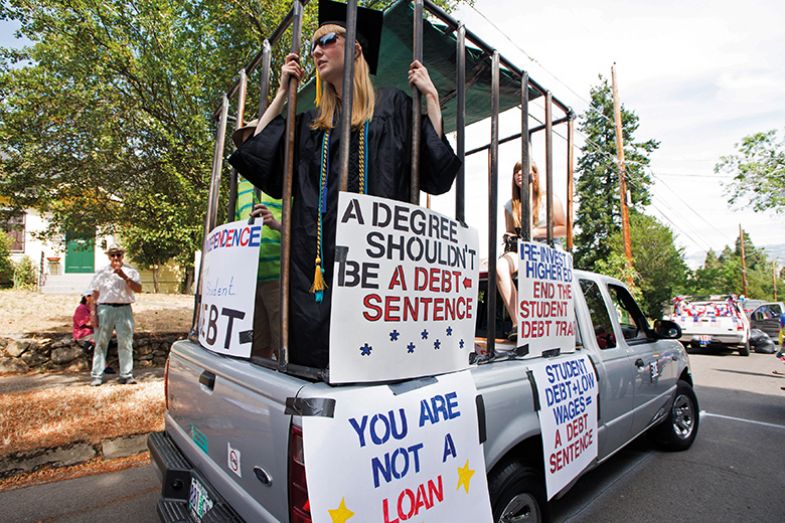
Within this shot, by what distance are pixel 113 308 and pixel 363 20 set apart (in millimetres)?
5572

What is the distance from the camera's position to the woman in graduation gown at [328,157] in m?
1.83

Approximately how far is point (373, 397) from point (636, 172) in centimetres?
3396

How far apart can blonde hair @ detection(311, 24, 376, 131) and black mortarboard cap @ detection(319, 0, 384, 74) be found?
7 cm

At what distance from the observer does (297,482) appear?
1399 mm

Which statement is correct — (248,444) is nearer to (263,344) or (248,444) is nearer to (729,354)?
(263,344)

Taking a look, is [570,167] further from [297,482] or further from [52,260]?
[52,260]

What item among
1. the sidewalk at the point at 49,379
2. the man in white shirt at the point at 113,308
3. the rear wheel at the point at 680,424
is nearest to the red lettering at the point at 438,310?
the rear wheel at the point at 680,424

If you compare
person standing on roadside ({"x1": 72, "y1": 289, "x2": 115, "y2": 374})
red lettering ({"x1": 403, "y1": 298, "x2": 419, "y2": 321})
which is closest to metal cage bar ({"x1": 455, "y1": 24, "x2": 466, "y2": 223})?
red lettering ({"x1": 403, "y1": 298, "x2": 419, "y2": 321})

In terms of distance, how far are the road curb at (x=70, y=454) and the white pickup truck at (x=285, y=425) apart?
189 centimetres

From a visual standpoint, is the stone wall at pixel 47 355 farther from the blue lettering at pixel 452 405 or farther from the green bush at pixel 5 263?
the green bush at pixel 5 263

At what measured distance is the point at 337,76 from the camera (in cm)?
205

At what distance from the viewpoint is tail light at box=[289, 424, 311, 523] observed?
1.38 metres

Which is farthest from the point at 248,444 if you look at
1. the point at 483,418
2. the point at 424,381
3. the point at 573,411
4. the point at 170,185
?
the point at 170,185

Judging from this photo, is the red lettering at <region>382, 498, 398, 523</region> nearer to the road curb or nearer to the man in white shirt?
the road curb
